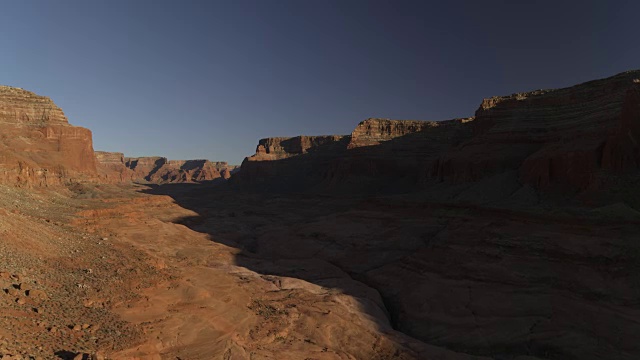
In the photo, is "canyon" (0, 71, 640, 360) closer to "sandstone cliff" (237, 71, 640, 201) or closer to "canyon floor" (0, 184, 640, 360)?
"canyon floor" (0, 184, 640, 360)

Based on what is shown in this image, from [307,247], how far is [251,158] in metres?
85.3

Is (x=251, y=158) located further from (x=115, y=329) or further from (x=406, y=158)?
(x=115, y=329)

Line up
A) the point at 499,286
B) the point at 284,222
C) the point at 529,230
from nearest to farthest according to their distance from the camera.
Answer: the point at 499,286 → the point at 529,230 → the point at 284,222

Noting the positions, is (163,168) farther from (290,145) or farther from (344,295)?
(344,295)

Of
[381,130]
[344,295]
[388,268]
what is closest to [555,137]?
[388,268]

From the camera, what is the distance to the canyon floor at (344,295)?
13617 millimetres

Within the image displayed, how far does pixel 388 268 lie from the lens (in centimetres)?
2667

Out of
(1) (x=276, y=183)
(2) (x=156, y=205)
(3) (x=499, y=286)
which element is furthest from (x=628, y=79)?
(1) (x=276, y=183)

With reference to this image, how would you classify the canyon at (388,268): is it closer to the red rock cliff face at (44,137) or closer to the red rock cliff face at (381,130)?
the red rock cliff face at (44,137)

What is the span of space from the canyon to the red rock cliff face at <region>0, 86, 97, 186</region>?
11576 millimetres

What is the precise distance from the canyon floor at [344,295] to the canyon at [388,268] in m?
0.10

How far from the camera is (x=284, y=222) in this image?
5328 centimetres

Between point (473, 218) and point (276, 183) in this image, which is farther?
point (276, 183)

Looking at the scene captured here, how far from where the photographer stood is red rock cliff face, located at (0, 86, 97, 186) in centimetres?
5991
